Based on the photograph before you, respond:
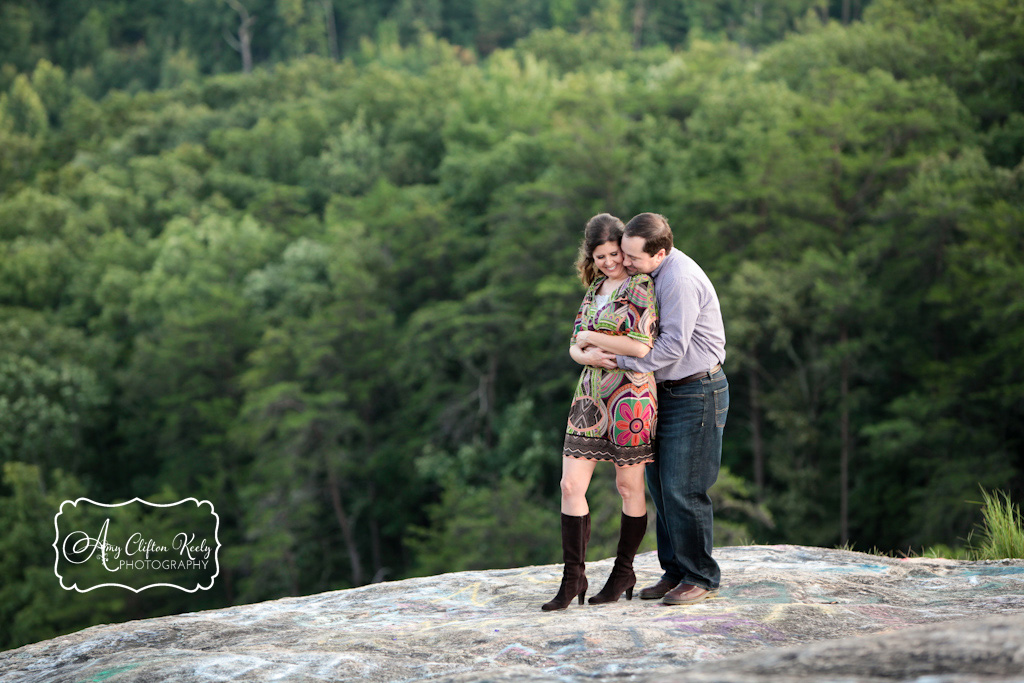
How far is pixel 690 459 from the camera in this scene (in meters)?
3.81

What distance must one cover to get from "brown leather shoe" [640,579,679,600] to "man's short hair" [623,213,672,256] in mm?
1428

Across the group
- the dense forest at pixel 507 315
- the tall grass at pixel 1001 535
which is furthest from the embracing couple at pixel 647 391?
the dense forest at pixel 507 315

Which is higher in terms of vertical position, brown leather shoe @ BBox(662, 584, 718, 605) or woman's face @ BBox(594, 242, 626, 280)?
woman's face @ BBox(594, 242, 626, 280)

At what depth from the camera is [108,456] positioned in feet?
109

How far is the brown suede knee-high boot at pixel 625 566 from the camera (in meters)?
3.95

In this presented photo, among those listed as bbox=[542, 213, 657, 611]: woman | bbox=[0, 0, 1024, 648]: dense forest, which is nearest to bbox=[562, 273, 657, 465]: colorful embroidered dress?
bbox=[542, 213, 657, 611]: woman

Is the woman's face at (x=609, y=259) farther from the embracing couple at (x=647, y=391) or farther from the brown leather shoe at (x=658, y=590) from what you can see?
the brown leather shoe at (x=658, y=590)

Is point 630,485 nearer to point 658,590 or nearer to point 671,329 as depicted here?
point 658,590

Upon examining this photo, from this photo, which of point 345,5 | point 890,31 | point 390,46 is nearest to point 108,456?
point 890,31

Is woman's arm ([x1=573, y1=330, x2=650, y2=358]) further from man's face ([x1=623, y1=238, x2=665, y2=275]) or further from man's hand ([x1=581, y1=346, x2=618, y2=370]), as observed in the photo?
man's face ([x1=623, y1=238, x2=665, y2=275])

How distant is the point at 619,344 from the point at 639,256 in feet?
1.15

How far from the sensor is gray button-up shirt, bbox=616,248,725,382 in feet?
12.0

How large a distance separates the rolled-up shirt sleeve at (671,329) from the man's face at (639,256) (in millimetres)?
92

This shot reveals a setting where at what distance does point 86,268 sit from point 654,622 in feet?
128
